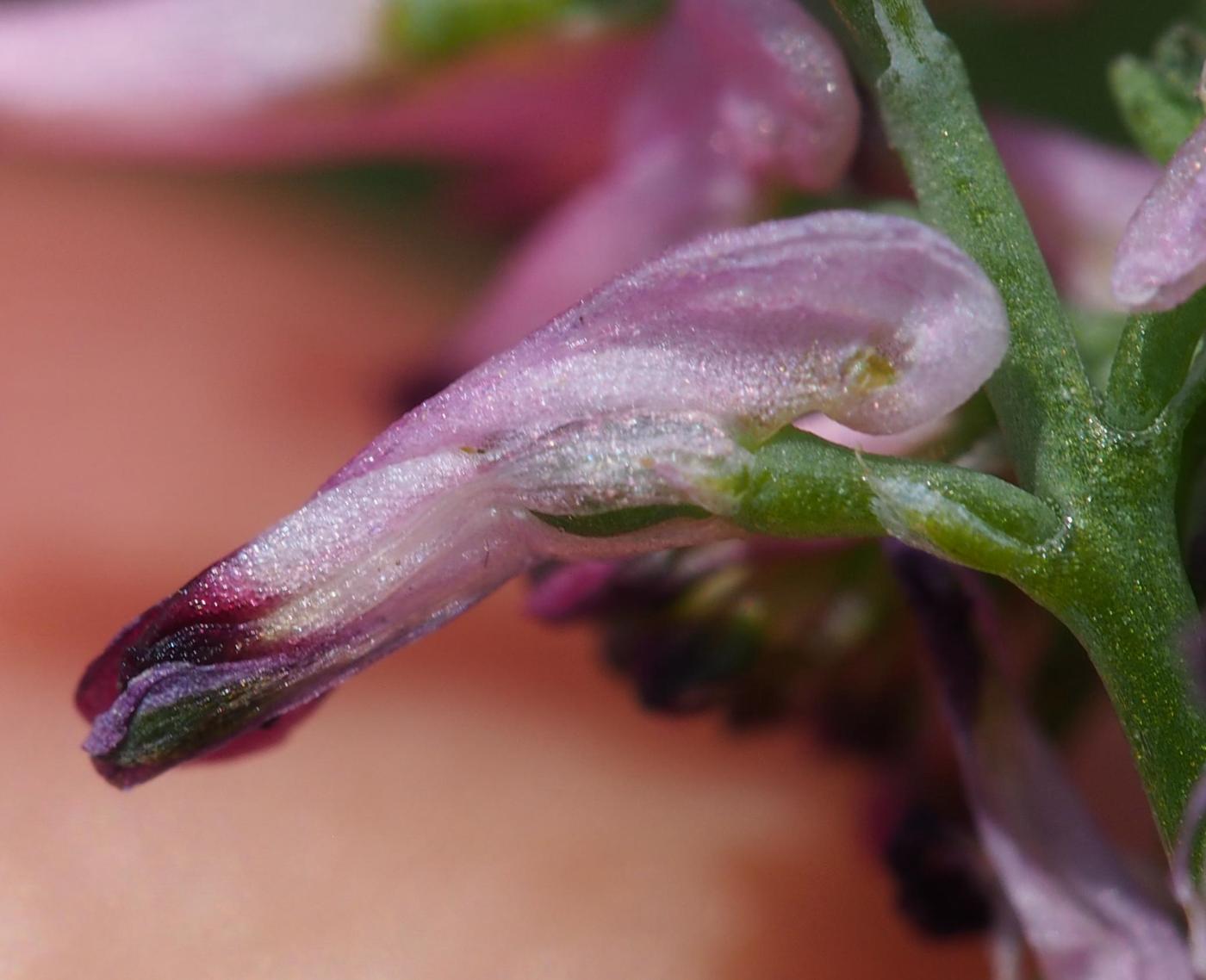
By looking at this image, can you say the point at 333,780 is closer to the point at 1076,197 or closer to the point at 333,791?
the point at 333,791

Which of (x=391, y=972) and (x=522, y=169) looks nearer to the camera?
(x=391, y=972)

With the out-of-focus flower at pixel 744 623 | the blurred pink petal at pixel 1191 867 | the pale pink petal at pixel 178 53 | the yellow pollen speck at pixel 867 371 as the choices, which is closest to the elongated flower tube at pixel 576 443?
the yellow pollen speck at pixel 867 371

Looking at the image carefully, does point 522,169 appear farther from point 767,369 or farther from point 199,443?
point 767,369

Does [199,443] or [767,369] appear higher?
[767,369]

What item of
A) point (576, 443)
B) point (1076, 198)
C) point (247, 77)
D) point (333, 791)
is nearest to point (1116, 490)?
point (576, 443)

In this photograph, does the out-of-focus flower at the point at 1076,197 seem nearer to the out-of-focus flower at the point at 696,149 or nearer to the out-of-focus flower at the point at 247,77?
the out-of-focus flower at the point at 696,149

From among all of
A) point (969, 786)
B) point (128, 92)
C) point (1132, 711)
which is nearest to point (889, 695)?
point (969, 786)
